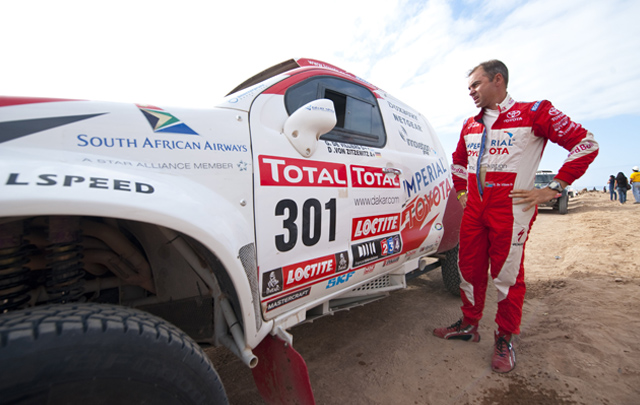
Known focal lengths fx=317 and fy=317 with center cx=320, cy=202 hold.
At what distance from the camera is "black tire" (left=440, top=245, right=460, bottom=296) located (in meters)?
3.61

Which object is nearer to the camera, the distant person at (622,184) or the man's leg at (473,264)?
the man's leg at (473,264)

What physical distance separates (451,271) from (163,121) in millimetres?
3423

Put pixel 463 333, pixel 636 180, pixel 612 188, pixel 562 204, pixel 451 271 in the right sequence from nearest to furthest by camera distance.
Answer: pixel 463 333, pixel 451 271, pixel 562 204, pixel 636 180, pixel 612 188

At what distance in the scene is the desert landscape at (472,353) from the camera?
2.09 metres

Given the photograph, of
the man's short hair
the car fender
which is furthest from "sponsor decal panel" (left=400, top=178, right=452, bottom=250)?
the car fender

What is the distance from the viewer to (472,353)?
2637 millimetres

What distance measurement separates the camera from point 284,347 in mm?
1580

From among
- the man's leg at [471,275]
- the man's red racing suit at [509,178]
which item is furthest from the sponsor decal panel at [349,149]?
the man's leg at [471,275]

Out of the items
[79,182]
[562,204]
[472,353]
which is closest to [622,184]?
[562,204]

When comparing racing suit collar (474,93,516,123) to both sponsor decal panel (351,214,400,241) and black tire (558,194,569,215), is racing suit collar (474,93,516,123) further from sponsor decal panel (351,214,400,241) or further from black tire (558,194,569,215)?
black tire (558,194,569,215)

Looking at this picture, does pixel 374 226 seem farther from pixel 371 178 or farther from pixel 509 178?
pixel 509 178

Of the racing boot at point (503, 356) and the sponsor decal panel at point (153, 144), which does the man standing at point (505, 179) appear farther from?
the sponsor decal panel at point (153, 144)

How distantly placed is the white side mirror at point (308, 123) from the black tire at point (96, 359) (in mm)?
1074

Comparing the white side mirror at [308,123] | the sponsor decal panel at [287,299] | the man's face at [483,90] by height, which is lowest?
the sponsor decal panel at [287,299]
